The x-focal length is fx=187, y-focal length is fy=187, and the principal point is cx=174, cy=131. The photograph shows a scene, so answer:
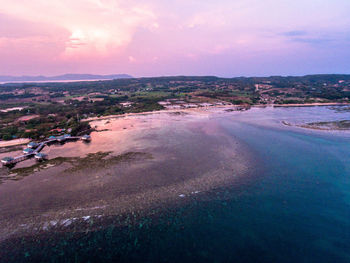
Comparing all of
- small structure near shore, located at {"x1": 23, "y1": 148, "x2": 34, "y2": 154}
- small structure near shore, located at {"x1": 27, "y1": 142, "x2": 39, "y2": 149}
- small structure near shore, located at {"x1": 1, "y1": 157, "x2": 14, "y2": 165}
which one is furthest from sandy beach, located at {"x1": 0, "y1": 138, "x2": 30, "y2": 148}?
small structure near shore, located at {"x1": 1, "y1": 157, "x2": 14, "y2": 165}

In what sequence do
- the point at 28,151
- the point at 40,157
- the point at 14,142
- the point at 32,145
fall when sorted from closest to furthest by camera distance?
the point at 40,157
the point at 28,151
the point at 32,145
the point at 14,142

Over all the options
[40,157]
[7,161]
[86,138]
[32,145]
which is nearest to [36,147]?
[32,145]

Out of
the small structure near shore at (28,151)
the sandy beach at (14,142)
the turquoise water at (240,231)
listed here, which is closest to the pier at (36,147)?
the small structure near shore at (28,151)

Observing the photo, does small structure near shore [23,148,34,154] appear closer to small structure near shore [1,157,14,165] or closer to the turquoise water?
small structure near shore [1,157,14,165]

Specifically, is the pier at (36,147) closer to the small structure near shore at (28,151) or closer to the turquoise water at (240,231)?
the small structure near shore at (28,151)

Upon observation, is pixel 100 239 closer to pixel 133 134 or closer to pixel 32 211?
pixel 32 211

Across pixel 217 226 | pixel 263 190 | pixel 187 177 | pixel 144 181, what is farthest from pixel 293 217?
pixel 144 181

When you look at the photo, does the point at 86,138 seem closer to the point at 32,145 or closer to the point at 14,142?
the point at 32,145

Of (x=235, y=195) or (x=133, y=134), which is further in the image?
(x=133, y=134)
